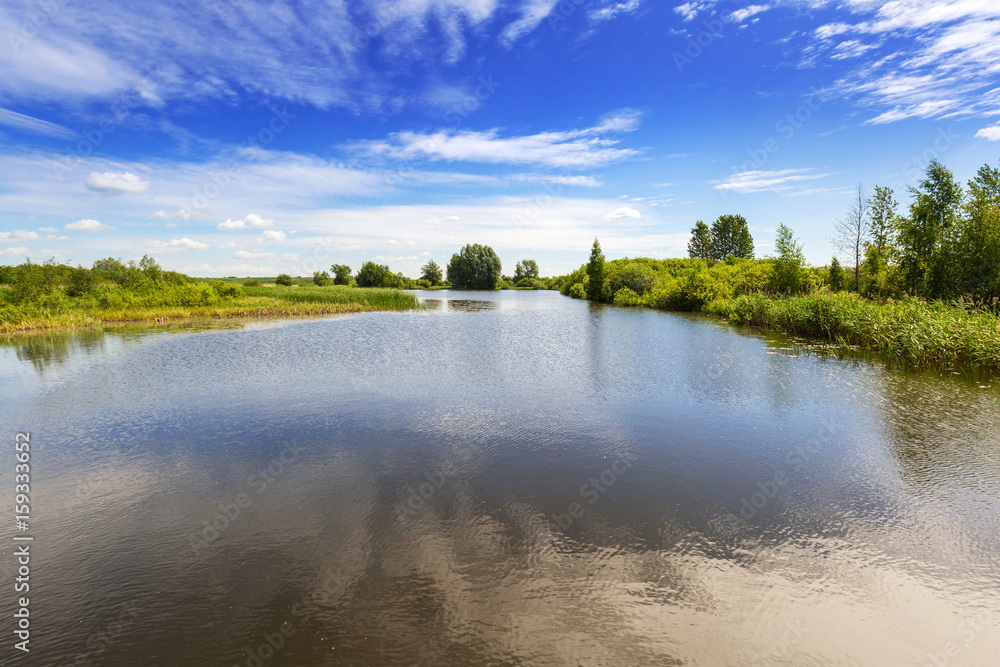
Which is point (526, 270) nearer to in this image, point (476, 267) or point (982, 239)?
point (476, 267)

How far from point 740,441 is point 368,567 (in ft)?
24.3

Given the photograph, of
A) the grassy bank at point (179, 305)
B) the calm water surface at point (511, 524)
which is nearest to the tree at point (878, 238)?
the calm water surface at point (511, 524)

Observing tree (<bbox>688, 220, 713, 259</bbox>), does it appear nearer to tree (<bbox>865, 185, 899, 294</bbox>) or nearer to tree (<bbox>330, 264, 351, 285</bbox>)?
tree (<bbox>865, 185, 899, 294</bbox>)

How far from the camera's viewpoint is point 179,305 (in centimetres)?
3831

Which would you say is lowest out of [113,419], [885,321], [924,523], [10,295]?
[924,523]

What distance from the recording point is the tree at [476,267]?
4368 inches

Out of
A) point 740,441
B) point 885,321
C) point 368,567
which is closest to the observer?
point 368,567

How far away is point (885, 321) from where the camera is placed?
17.0 m

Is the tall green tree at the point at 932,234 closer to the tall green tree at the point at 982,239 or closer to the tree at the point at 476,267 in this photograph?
the tall green tree at the point at 982,239

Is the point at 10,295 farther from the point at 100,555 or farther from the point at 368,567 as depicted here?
the point at 368,567

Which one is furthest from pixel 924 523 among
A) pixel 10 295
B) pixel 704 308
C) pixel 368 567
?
pixel 10 295

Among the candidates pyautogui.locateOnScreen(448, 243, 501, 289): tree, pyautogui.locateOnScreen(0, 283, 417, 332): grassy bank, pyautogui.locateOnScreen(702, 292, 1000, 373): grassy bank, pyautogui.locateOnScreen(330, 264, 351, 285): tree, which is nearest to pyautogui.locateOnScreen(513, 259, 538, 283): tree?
pyautogui.locateOnScreen(448, 243, 501, 289): tree

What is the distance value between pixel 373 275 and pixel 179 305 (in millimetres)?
66126

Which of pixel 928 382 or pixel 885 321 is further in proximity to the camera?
pixel 885 321
